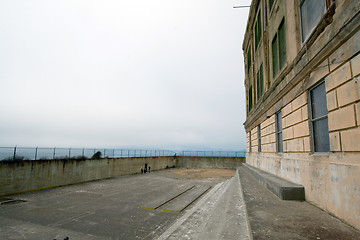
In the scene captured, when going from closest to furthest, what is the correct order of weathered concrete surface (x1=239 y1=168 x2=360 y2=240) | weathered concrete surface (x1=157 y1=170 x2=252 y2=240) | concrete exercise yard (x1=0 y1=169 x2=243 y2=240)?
weathered concrete surface (x1=239 y1=168 x2=360 y2=240) < weathered concrete surface (x1=157 y1=170 x2=252 y2=240) < concrete exercise yard (x1=0 y1=169 x2=243 y2=240)

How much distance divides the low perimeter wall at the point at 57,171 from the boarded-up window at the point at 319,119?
71.3ft

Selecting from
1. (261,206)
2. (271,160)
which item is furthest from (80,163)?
(261,206)

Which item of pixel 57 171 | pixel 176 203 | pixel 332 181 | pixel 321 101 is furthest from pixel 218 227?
pixel 57 171

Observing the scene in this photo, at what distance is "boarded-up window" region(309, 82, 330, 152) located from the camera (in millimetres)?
6230

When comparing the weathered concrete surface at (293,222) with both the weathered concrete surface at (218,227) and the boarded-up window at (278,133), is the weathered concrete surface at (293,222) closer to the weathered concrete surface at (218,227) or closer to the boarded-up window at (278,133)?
the weathered concrete surface at (218,227)

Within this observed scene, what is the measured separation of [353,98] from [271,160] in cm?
793

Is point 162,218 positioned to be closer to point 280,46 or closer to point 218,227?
point 218,227

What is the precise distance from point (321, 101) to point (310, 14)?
11.4 ft

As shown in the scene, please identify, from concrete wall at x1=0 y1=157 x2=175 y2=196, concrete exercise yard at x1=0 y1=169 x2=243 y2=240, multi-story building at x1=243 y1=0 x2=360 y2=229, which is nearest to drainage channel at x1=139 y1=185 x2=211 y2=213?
concrete exercise yard at x1=0 y1=169 x2=243 y2=240

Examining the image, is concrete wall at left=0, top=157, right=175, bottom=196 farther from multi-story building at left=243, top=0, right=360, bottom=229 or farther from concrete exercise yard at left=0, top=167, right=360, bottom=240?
multi-story building at left=243, top=0, right=360, bottom=229

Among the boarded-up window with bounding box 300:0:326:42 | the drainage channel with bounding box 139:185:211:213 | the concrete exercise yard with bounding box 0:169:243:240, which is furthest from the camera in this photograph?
the drainage channel with bounding box 139:185:211:213

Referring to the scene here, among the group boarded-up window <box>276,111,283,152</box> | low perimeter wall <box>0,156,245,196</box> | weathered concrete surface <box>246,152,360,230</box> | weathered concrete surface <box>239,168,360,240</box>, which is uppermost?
boarded-up window <box>276,111,283,152</box>

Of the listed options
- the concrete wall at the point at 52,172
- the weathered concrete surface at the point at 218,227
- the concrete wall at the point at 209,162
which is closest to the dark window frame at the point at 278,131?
the weathered concrete surface at the point at 218,227

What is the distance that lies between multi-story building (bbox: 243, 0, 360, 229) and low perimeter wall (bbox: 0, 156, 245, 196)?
20.5 m
